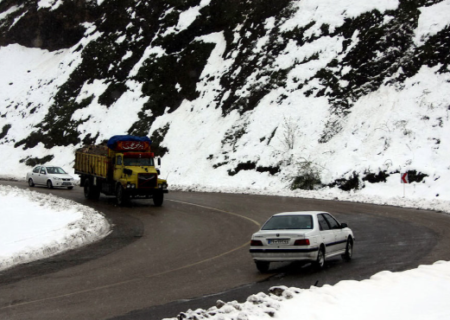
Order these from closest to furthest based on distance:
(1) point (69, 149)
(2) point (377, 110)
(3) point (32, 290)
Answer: (3) point (32, 290) → (2) point (377, 110) → (1) point (69, 149)

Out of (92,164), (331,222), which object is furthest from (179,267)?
(92,164)

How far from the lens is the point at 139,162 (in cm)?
2619

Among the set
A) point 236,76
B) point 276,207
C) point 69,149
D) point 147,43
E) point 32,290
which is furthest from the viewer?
point 147,43

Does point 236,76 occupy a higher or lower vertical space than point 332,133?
higher

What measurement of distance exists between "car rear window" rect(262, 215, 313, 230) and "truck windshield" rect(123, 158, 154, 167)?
15.3 metres

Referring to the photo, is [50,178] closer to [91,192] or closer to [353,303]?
[91,192]

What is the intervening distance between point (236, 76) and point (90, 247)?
3289cm

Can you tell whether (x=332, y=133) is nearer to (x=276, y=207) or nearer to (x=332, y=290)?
(x=276, y=207)

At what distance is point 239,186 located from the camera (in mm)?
34562

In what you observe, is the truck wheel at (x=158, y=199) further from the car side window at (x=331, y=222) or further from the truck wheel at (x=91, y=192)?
the car side window at (x=331, y=222)

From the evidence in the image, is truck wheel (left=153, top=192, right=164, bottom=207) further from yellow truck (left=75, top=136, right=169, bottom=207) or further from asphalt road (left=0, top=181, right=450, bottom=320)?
asphalt road (left=0, top=181, right=450, bottom=320)

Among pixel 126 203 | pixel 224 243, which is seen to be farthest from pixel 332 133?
pixel 224 243

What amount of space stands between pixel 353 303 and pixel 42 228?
1240 centimetres

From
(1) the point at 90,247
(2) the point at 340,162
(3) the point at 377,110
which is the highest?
(3) the point at 377,110
